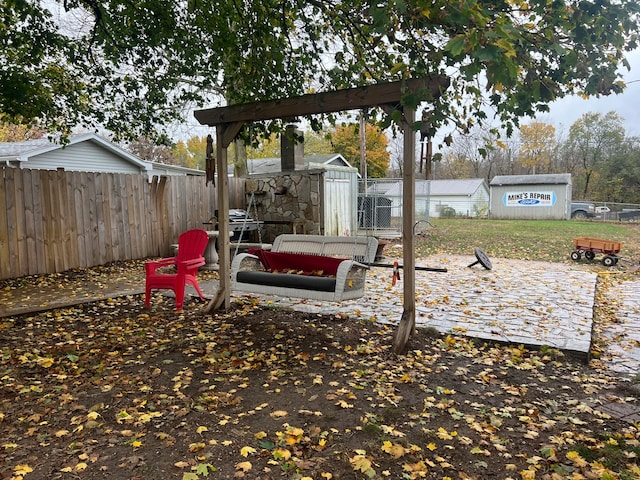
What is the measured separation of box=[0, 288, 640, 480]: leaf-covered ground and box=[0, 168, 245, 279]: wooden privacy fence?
288 cm

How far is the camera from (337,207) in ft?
33.7

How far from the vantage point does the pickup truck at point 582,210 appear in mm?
23953

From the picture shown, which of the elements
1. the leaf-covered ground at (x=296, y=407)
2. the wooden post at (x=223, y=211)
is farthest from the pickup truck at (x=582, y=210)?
the wooden post at (x=223, y=211)

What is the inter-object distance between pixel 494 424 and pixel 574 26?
2446 mm

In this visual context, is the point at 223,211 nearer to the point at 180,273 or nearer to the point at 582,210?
the point at 180,273

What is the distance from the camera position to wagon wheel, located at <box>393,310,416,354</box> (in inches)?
144

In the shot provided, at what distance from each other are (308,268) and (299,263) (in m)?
0.13

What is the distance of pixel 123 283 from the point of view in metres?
6.47

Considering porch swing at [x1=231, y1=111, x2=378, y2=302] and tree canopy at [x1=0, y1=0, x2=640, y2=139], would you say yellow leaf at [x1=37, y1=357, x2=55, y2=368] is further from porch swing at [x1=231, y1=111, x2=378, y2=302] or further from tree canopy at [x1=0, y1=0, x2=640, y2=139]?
tree canopy at [x1=0, y1=0, x2=640, y2=139]

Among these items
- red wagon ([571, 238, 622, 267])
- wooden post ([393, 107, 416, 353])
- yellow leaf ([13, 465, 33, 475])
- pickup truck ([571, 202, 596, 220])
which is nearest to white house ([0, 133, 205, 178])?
wooden post ([393, 107, 416, 353])

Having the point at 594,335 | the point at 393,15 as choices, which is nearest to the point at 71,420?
the point at 393,15

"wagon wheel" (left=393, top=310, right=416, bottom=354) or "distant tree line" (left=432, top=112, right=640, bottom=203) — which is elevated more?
"distant tree line" (left=432, top=112, right=640, bottom=203)

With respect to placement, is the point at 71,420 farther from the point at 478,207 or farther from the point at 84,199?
the point at 478,207

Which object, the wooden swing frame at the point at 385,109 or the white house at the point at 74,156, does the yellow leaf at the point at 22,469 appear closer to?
the wooden swing frame at the point at 385,109
